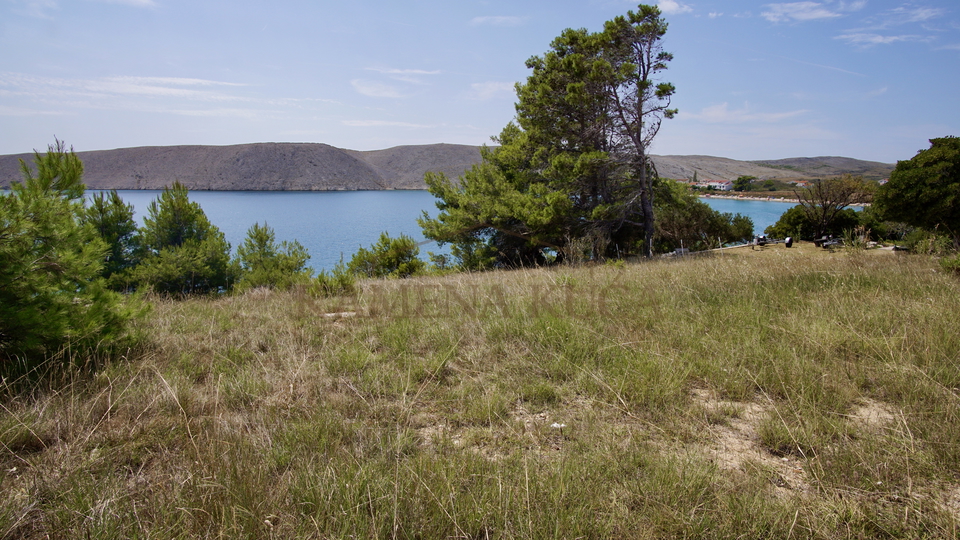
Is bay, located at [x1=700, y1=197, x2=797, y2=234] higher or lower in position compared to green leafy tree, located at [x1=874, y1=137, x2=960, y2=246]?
lower

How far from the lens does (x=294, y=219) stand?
55.5 meters

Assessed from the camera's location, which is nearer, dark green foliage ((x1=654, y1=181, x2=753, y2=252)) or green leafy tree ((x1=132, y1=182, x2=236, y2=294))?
green leafy tree ((x1=132, y1=182, x2=236, y2=294))

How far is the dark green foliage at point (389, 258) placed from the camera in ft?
63.5

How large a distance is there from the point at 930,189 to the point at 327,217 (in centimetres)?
5456

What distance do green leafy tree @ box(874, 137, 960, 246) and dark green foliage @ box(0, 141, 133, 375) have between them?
72.2 ft

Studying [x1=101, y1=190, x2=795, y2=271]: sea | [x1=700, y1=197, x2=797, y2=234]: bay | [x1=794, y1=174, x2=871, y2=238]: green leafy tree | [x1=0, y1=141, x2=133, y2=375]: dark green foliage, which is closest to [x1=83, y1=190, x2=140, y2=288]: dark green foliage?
[x1=101, y1=190, x2=795, y2=271]: sea

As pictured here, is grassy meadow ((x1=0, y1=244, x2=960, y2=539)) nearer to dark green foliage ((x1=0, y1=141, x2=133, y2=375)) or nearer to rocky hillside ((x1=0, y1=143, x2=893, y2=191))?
dark green foliage ((x1=0, y1=141, x2=133, y2=375))

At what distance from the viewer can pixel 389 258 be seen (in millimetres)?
19406

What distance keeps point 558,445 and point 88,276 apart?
3682 millimetres

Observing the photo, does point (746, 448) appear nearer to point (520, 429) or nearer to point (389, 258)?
point (520, 429)

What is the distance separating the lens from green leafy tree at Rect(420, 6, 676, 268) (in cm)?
1590

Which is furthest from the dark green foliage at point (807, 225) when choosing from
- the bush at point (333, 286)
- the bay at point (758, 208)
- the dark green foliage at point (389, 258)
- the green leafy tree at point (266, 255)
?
the green leafy tree at point (266, 255)

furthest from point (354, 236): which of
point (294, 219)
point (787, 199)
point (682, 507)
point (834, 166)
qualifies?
point (834, 166)

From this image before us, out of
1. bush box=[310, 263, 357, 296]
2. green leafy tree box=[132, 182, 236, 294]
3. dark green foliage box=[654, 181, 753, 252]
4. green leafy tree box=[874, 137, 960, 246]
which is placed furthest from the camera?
dark green foliage box=[654, 181, 753, 252]
